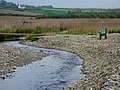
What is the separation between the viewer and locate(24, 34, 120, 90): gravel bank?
48.4 feet

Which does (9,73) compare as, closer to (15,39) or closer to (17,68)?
(17,68)

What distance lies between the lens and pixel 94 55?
27750 mm

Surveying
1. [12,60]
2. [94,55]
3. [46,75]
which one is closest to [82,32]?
[94,55]

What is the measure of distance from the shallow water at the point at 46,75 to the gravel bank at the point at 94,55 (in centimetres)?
82

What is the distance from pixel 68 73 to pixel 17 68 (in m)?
3.61

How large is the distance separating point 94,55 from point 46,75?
8452 mm

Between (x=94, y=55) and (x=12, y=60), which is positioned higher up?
(x=12, y=60)

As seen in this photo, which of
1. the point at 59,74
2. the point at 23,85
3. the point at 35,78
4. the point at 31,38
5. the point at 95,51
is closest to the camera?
the point at 23,85

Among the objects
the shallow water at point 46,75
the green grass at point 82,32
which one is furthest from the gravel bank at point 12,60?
the green grass at point 82,32

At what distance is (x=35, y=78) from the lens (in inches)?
758

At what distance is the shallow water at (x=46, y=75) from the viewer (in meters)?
17.2

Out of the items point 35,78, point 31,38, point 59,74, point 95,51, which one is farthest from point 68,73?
point 31,38

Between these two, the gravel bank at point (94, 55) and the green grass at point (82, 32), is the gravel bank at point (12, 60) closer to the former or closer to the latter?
the gravel bank at point (94, 55)

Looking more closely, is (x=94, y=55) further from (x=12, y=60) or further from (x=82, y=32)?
(x=82, y=32)
